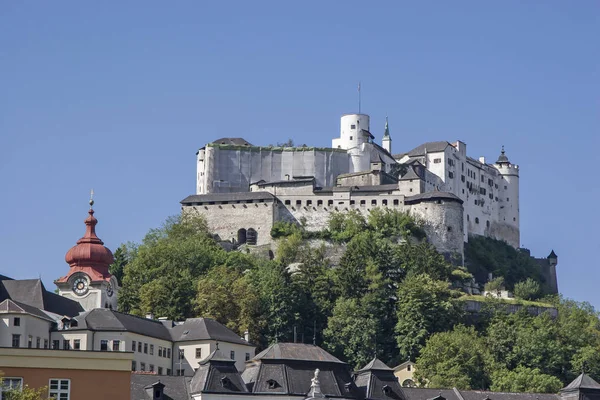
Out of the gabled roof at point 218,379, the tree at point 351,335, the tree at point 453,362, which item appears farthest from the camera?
the tree at point 351,335

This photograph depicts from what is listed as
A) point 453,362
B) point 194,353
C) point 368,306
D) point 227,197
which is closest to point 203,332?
point 194,353

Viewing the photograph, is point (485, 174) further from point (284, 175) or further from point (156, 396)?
point (156, 396)

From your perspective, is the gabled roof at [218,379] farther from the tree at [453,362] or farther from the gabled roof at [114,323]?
the tree at [453,362]

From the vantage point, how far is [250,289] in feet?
470

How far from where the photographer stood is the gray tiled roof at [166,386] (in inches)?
3487

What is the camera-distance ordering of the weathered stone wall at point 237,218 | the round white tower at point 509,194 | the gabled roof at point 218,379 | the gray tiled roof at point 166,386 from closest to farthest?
the gabled roof at point 218,379 → the gray tiled roof at point 166,386 → the weathered stone wall at point 237,218 → the round white tower at point 509,194

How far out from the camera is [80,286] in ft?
415

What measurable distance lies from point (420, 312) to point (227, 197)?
107ft

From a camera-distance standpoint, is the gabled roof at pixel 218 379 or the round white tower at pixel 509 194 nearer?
the gabled roof at pixel 218 379

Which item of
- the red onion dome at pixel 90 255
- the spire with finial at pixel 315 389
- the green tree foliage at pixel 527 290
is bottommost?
the spire with finial at pixel 315 389

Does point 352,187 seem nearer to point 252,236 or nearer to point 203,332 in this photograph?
point 252,236

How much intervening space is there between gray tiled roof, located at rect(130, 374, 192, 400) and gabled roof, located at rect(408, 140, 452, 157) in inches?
3683

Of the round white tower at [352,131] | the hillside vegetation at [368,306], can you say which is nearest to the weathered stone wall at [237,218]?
the hillside vegetation at [368,306]

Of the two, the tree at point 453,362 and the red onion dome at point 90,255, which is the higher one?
the red onion dome at point 90,255
